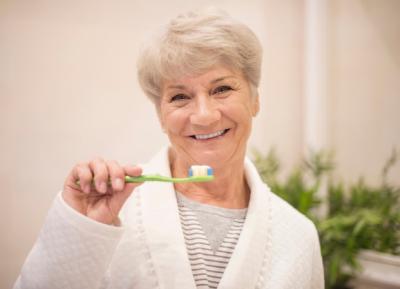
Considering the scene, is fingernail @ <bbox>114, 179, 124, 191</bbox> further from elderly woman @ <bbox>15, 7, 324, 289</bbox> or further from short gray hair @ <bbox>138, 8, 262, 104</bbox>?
short gray hair @ <bbox>138, 8, 262, 104</bbox>

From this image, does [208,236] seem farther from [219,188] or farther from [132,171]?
[132,171]

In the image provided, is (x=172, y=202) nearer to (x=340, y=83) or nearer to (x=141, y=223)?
(x=141, y=223)

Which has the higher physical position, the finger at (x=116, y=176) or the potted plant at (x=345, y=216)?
the finger at (x=116, y=176)

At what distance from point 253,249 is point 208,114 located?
376 mm

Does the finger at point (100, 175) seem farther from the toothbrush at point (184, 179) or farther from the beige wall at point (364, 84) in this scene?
the beige wall at point (364, 84)

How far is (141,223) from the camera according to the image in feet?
3.03

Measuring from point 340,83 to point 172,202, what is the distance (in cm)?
169

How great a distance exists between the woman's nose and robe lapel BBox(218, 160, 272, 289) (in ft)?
0.97

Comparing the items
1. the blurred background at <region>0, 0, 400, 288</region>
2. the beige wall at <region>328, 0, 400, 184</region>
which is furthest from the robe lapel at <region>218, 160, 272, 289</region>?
the beige wall at <region>328, 0, 400, 184</region>

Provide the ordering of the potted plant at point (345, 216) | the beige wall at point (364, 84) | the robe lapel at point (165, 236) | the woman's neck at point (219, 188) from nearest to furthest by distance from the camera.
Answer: the robe lapel at point (165, 236) < the woman's neck at point (219, 188) < the potted plant at point (345, 216) < the beige wall at point (364, 84)

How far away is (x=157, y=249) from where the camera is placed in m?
0.88

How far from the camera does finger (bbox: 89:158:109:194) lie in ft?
2.19

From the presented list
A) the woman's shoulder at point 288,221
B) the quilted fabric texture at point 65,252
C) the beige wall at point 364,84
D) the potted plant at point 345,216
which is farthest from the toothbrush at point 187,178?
the beige wall at point 364,84

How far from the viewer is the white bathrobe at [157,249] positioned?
2.35 ft
